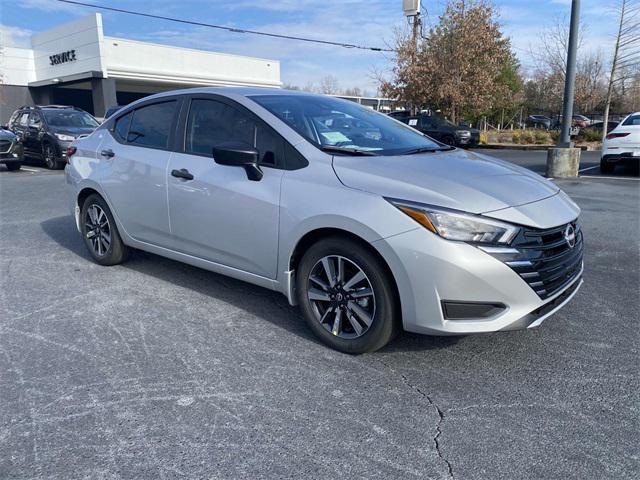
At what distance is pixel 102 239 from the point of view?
5277 millimetres

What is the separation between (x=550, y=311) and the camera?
3.19m

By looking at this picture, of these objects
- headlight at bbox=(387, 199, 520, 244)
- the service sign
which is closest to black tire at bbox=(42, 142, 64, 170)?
headlight at bbox=(387, 199, 520, 244)

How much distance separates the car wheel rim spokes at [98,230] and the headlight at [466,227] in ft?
11.3

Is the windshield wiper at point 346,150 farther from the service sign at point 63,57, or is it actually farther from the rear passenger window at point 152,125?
the service sign at point 63,57

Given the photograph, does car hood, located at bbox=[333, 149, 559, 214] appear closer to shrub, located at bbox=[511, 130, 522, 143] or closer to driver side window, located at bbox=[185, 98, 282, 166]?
driver side window, located at bbox=[185, 98, 282, 166]

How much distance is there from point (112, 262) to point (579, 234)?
417 centimetres

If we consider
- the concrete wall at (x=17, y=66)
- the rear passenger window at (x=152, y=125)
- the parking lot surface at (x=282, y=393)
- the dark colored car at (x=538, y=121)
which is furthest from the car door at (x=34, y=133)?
the dark colored car at (x=538, y=121)

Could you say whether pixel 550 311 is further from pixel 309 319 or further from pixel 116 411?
pixel 116 411

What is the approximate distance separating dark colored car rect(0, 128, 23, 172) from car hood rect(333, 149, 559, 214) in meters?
14.0

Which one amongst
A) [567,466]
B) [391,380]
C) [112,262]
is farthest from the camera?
[112,262]

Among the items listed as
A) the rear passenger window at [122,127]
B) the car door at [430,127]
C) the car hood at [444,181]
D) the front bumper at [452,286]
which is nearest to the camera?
the front bumper at [452,286]

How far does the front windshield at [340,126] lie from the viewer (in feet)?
12.4

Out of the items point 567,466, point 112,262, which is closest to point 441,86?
point 112,262

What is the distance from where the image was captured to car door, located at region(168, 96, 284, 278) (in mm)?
3658
